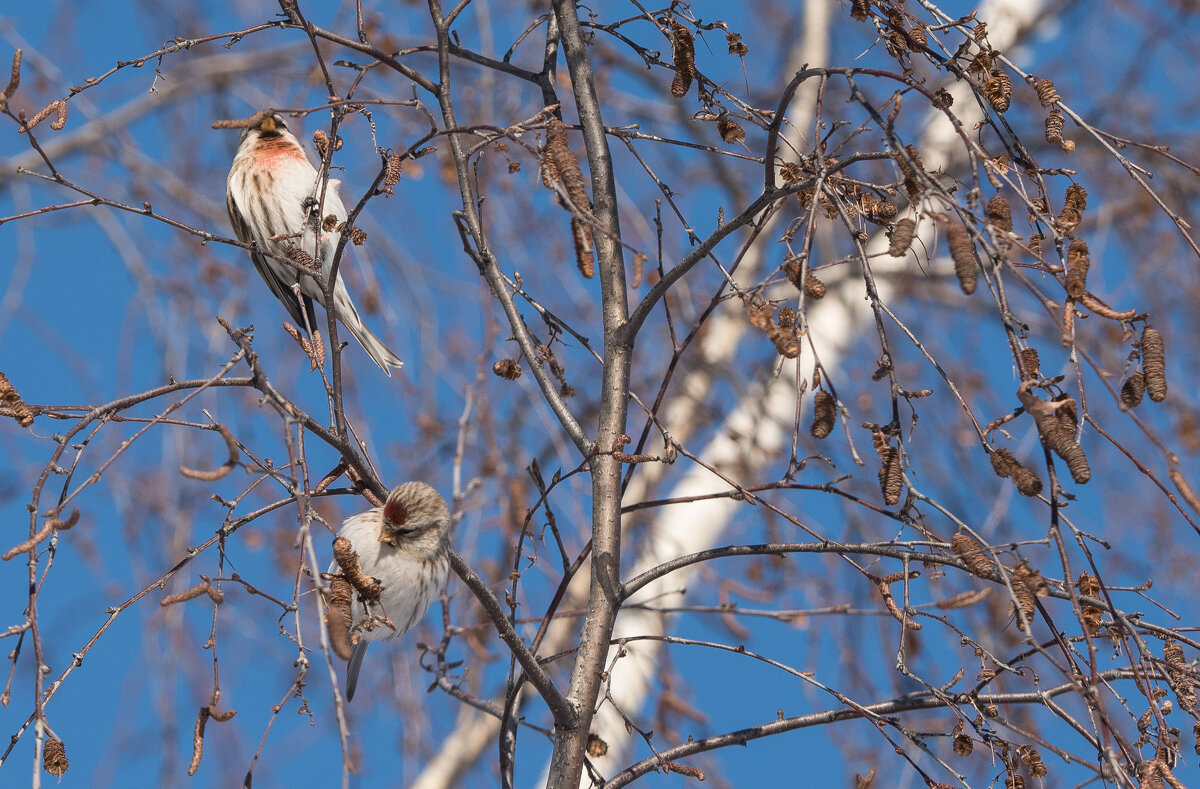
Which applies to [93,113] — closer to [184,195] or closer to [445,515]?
[184,195]

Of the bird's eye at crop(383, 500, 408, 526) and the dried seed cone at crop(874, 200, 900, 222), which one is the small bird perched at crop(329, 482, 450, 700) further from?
the dried seed cone at crop(874, 200, 900, 222)

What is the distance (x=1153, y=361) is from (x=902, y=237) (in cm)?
31

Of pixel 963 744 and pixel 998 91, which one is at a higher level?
pixel 998 91

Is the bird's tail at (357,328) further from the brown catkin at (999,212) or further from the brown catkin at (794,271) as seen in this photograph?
the brown catkin at (999,212)

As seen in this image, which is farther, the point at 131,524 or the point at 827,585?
the point at 827,585

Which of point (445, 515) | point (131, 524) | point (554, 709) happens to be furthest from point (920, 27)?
point (131, 524)

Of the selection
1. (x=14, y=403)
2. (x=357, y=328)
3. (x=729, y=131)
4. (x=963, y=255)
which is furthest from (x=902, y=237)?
(x=357, y=328)

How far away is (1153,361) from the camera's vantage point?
51.3 inches

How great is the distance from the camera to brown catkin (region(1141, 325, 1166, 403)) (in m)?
1.29

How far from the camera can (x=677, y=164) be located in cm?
527

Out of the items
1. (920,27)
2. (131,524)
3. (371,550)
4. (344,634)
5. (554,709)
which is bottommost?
(344,634)

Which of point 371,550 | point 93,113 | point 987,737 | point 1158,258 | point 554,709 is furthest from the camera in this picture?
point 1158,258

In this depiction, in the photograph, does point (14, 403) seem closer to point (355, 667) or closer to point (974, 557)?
point (974, 557)

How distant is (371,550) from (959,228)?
5.23 ft
